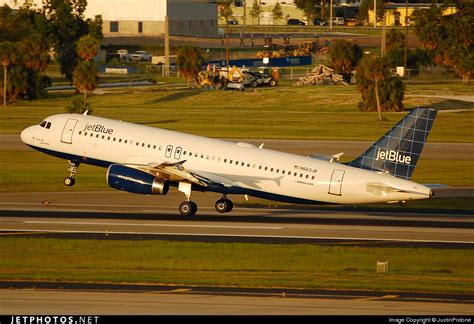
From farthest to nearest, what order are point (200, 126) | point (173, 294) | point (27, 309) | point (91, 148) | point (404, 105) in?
1. point (404, 105)
2. point (200, 126)
3. point (91, 148)
4. point (173, 294)
5. point (27, 309)

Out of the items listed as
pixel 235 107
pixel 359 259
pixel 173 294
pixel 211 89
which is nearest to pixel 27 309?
pixel 173 294

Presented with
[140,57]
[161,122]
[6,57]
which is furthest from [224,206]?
[140,57]

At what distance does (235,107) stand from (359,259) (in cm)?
7980

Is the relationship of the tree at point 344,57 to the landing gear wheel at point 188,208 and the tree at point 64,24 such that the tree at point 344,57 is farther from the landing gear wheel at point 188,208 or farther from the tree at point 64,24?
the landing gear wheel at point 188,208

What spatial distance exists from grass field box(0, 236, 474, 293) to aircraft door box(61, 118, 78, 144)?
12716mm

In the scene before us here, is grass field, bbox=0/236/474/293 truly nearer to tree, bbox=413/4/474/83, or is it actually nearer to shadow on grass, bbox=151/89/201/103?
shadow on grass, bbox=151/89/201/103

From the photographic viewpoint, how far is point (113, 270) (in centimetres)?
4244

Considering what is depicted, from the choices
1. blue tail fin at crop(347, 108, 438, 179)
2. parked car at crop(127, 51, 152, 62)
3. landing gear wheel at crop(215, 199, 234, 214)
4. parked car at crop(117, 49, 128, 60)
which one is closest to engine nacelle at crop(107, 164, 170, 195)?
landing gear wheel at crop(215, 199, 234, 214)

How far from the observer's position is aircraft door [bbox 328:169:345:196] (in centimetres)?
5381

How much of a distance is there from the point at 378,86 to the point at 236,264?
74.3 m

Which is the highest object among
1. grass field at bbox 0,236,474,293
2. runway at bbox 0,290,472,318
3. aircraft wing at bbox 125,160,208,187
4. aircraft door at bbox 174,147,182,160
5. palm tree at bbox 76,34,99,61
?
palm tree at bbox 76,34,99,61

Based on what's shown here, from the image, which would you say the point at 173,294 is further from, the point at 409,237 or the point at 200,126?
the point at 200,126

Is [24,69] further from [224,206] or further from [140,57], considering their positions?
[224,206]

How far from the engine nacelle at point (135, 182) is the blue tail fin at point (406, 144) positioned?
449 inches
